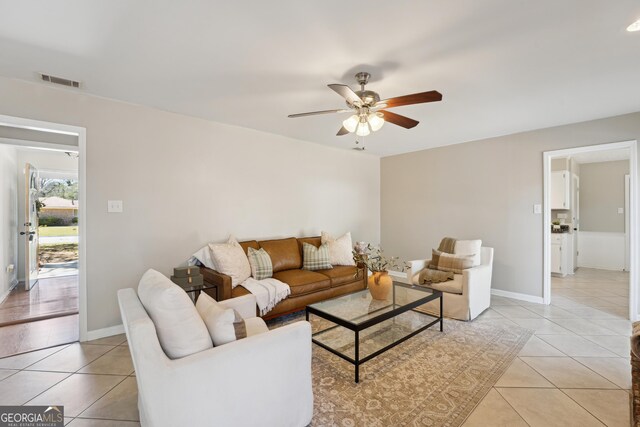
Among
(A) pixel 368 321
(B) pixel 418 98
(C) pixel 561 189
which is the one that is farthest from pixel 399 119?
(C) pixel 561 189

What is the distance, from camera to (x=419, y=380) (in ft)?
6.88

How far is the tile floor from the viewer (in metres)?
1.74

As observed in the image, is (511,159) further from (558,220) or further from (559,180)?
(558,220)

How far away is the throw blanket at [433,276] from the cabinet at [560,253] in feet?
11.4

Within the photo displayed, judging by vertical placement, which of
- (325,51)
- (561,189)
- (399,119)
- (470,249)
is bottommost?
(470,249)

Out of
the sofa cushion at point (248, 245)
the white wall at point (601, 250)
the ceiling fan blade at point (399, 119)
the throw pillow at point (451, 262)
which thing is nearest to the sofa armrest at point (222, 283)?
the sofa cushion at point (248, 245)

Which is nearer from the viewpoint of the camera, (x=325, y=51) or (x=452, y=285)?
(x=325, y=51)

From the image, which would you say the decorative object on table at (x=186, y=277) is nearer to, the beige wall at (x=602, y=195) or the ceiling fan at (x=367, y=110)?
the ceiling fan at (x=367, y=110)

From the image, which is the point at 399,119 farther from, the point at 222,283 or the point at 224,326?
the point at 222,283

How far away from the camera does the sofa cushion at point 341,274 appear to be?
3.61 metres

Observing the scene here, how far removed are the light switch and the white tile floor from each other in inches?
140

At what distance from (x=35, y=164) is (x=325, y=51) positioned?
6028mm

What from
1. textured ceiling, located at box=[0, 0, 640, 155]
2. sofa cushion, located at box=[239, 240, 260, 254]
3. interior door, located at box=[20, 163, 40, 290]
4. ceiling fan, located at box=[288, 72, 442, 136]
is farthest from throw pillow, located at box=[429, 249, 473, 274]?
interior door, located at box=[20, 163, 40, 290]

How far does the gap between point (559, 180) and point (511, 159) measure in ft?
7.58
